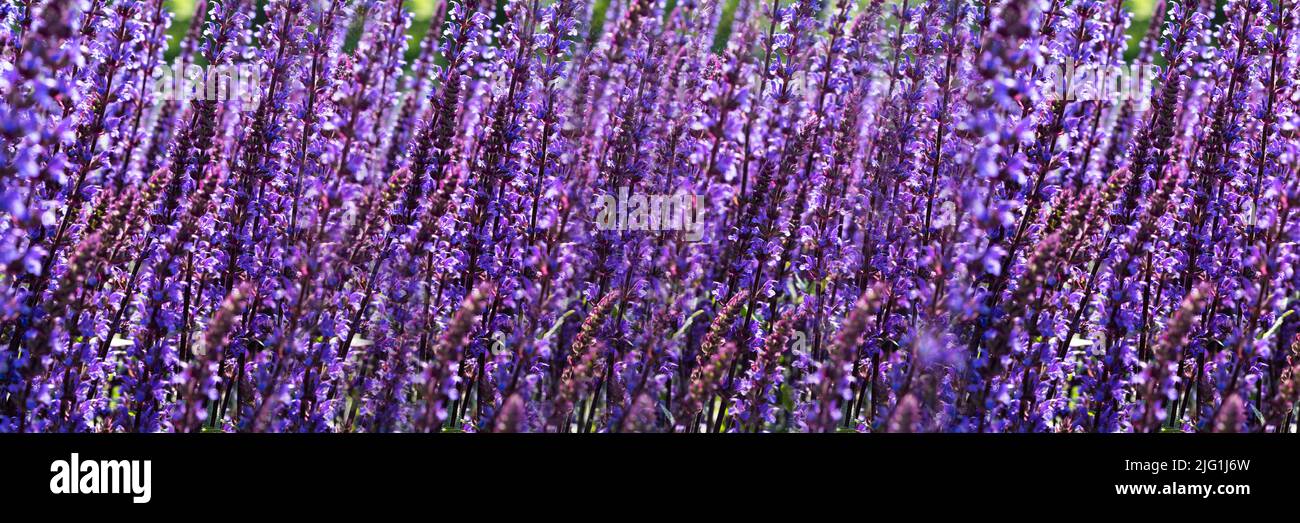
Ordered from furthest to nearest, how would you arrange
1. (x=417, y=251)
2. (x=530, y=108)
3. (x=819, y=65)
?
(x=819, y=65), (x=530, y=108), (x=417, y=251)

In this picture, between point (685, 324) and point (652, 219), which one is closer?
point (685, 324)

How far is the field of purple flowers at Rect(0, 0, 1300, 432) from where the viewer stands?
22.4 feet

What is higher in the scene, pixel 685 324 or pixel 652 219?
pixel 652 219

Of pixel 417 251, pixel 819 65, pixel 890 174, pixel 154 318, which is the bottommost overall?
pixel 154 318

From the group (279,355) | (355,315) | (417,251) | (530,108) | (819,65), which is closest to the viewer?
(279,355)

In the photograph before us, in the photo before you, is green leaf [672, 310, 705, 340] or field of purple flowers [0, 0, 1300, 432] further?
green leaf [672, 310, 705, 340]

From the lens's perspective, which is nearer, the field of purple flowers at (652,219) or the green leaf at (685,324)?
the field of purple flowers at (652,219)

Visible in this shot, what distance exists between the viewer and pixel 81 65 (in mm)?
7957

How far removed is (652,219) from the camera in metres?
7.64

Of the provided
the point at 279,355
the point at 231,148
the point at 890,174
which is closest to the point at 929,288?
the point at 890,174

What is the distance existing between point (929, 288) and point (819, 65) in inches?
113

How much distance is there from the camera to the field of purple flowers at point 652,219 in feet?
22.4

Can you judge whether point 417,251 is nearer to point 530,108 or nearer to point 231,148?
point 530,108

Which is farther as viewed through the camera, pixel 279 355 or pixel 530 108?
pixel 530 108
